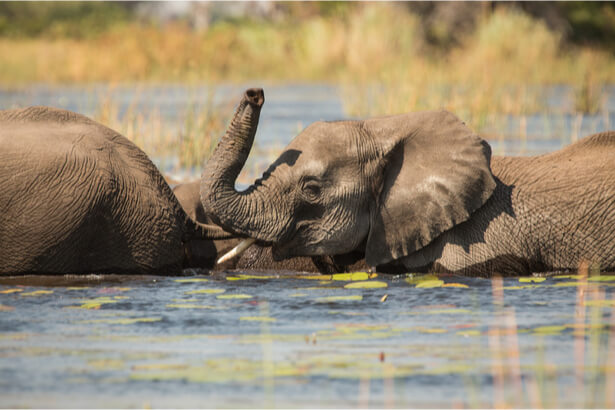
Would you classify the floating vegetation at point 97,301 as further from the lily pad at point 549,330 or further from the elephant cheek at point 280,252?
the lily pad at point 549,330

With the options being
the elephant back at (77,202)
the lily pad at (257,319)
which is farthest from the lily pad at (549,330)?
the elephant back at (77,202)

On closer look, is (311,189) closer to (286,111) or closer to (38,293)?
(38,293)

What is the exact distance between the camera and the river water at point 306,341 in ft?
14.8

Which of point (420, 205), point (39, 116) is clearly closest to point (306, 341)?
point (420, 205)

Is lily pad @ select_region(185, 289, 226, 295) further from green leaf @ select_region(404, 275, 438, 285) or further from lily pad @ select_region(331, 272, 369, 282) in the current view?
green leaf @ select_region(404, 275, 438, 285)

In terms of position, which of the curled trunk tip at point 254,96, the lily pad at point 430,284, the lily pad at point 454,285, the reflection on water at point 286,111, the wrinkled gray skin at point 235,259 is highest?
the reflection on water at point 286,111

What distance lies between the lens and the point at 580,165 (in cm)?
745

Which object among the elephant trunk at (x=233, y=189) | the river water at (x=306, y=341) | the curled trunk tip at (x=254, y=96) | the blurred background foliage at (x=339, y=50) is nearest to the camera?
the river water at (x=306, y=341)

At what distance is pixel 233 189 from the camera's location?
22.6 feet

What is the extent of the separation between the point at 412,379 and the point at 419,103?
1100cm

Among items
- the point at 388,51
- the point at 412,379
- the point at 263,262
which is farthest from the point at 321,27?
the point at 412,379

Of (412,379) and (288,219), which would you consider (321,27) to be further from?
(412,379)

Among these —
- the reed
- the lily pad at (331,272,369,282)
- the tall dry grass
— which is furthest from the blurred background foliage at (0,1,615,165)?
the lily pad at (331,272,369,282)

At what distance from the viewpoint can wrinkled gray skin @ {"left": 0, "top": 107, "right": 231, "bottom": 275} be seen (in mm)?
6828
